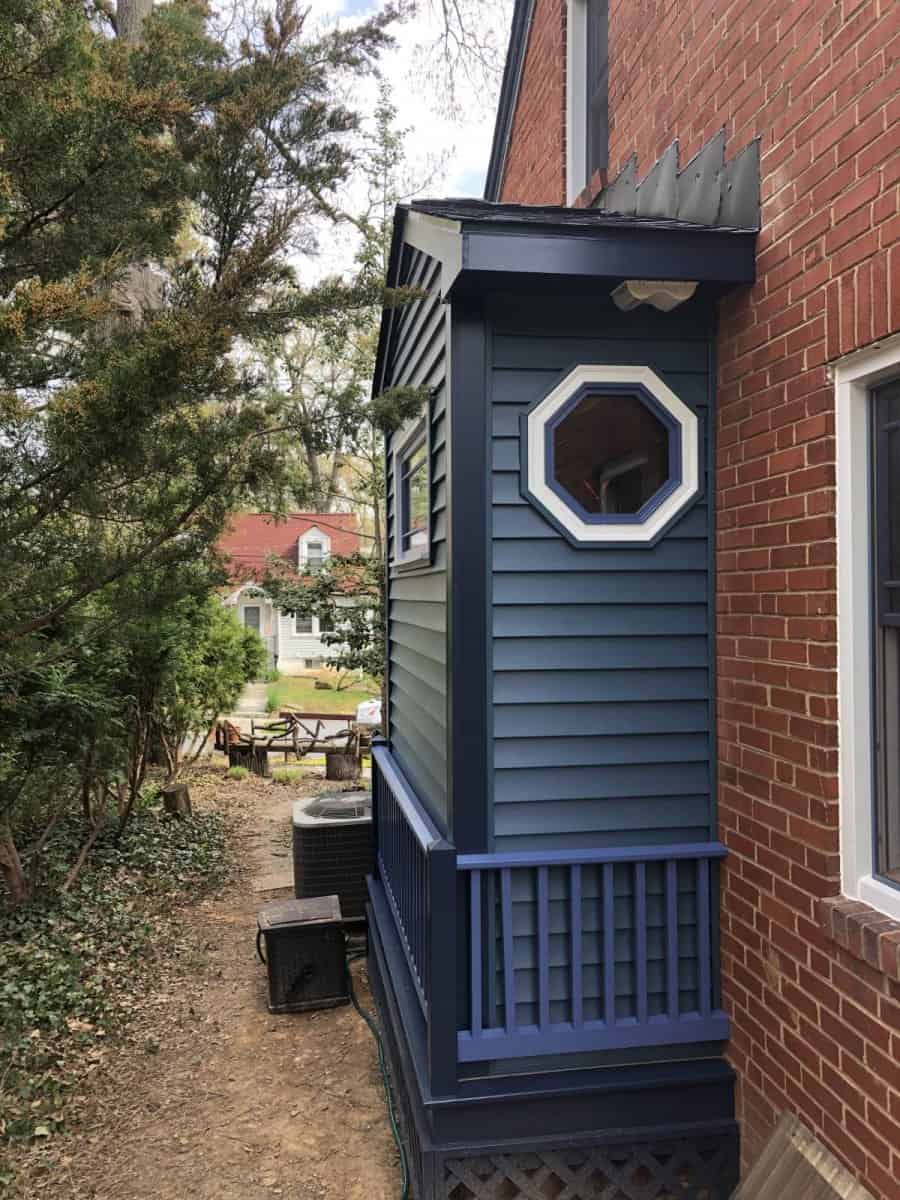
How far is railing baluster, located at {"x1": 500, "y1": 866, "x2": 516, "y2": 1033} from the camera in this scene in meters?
2.91

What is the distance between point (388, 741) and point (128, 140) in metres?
3.52

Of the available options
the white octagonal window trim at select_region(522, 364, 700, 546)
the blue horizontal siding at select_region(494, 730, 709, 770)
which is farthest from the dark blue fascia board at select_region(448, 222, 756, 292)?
the blue horizontal siding at select_region(494, 730, 709, 770)

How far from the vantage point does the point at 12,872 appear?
18.4 feet

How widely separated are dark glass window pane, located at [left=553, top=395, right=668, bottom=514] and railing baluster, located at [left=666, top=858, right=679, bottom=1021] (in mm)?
1301

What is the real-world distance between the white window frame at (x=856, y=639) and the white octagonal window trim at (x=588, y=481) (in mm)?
707

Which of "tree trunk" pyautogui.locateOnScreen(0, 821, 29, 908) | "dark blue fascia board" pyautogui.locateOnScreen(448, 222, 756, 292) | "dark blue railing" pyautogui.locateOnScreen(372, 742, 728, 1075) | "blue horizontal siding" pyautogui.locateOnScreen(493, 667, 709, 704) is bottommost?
"tree trunk" pyautogui.locateOnScreen(0, 821, 29, 908)

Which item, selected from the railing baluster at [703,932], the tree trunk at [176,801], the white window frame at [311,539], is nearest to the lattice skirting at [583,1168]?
the railing baluster at [703,932]

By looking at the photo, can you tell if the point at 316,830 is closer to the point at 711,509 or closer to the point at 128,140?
the point at 711,509

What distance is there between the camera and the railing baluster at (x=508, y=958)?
2.91 m

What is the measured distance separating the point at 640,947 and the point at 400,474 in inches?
124

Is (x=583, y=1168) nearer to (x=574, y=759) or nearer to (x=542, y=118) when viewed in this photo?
(x=574, y=759)

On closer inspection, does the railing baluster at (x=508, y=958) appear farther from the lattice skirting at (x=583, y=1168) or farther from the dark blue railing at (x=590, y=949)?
the lattice skirting at (x=583, y=1168)

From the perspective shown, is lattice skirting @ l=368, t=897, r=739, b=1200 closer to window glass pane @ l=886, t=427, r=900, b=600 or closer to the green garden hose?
the green garden hose

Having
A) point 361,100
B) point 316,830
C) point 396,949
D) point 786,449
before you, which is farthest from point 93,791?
point 361,100
